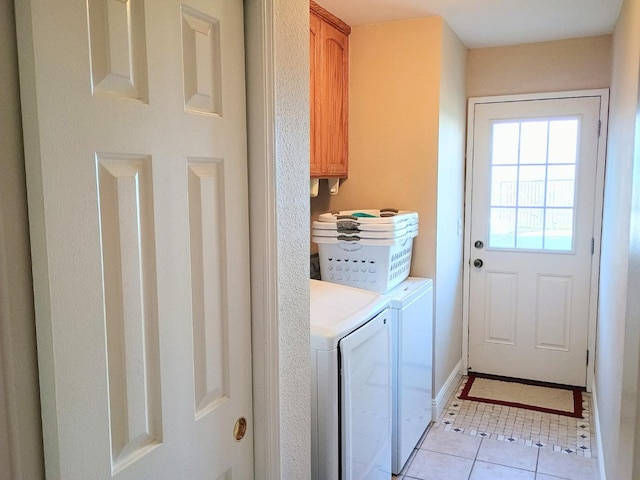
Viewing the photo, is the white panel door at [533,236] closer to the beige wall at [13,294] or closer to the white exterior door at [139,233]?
the white exterior door at [139,233]

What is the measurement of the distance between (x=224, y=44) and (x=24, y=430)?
2.91 feet

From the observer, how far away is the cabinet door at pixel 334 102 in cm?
296

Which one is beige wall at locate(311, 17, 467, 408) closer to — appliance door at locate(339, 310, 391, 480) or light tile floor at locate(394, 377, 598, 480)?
light tile floor at locate(394, 377, 598, 480)

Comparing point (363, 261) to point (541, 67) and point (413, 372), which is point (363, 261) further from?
point (541, 67)

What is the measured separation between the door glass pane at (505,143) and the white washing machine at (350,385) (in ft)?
6.30

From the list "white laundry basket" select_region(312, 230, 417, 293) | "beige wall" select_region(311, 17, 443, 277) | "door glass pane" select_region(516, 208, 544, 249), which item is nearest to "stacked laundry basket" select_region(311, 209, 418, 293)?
"white laundry basket" select_region(312, 230, 417, 293)

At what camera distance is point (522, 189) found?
3764 millimetres

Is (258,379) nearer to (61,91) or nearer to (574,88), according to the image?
(61,91)

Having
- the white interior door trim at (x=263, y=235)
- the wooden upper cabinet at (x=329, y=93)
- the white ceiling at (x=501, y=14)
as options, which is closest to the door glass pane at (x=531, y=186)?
the white ceiling at (x=501, y=14)

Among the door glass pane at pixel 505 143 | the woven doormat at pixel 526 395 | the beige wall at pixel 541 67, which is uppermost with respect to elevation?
the beige wall at pixel 541 67

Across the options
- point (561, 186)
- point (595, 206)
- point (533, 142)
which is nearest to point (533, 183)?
point (561, 186)

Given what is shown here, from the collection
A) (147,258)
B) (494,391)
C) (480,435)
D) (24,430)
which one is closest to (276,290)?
(147,258)

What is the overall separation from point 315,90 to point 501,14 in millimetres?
1179

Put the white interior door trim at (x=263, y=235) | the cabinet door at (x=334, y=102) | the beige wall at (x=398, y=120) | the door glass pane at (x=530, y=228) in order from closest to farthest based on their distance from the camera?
the white interior door trim at (x=263, y=235) < the cabinet door at (x=334, y=102) < the beige wall at (x=398, y=120) < the door glass pane at (x=530, y=228)
